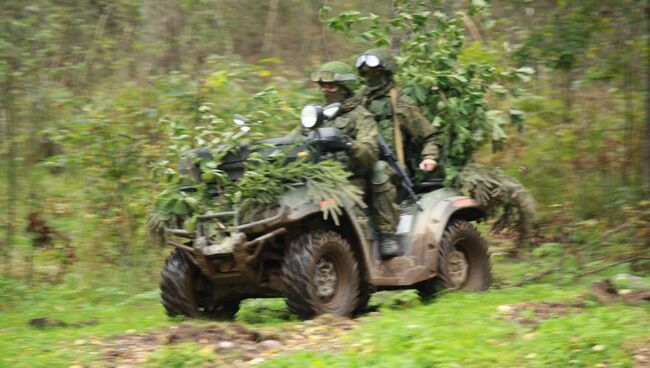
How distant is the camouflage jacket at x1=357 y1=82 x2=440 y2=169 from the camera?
9.57 meters

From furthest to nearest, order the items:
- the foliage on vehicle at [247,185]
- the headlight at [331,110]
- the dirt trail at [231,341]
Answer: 1. the headlight at [331,110]
2. the foliage on vehicle at [247,185]
3. the dirt trail at [231,341]

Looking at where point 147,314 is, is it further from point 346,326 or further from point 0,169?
point 0,169

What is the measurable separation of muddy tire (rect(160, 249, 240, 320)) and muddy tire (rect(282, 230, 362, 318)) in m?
0.91

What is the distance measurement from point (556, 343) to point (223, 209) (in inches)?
121

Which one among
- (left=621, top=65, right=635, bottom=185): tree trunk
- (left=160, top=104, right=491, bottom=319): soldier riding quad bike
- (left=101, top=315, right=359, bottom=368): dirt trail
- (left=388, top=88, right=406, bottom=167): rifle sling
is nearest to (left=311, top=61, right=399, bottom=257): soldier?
(left=160, top=104, right=491, bottom=319): soldier riding quad bike

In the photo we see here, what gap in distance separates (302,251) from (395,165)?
1.62 metres

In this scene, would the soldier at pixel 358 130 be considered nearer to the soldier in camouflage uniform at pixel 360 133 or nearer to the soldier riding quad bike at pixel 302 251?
the soldier in camouflage uniform at pixel 360 133

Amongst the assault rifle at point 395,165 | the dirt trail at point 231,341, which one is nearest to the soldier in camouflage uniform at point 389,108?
the assault rifle at point 395,165

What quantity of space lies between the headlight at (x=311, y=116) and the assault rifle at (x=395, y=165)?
0.86 m

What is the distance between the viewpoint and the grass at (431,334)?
6.42m

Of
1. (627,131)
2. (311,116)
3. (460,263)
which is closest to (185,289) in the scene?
(311,116)

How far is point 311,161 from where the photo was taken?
8.44 meters

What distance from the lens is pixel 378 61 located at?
939 cm

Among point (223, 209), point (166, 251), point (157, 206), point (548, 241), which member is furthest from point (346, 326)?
point (548, 241)
